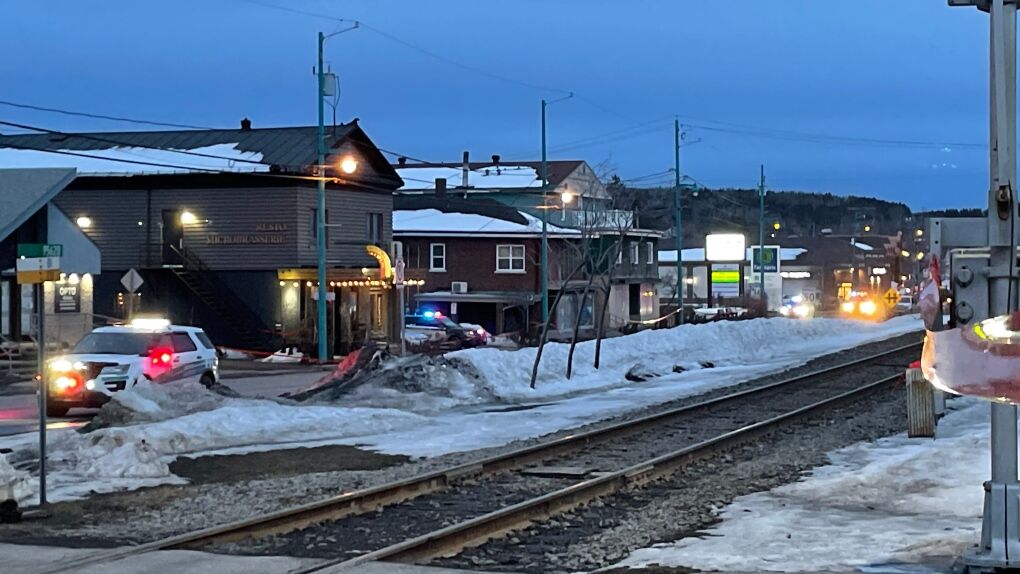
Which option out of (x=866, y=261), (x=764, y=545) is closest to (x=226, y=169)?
(x=764, y=545)

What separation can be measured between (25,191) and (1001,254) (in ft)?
118

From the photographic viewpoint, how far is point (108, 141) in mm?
56781

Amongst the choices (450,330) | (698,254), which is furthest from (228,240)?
(698,254)

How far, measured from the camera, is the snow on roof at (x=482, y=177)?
261ft

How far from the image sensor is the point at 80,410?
24828 mm

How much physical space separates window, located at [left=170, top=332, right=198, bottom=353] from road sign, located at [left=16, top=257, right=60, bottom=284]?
1134cm

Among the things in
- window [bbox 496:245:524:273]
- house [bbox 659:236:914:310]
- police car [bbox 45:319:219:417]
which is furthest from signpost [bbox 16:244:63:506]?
house [bbox 659:236:914:310]

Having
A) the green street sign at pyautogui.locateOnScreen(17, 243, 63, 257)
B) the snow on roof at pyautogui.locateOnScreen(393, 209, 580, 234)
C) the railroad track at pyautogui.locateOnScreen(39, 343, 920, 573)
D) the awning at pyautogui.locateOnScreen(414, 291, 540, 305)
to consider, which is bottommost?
the railroad track at pyautogui.locateOnScreen(39, 343, 920, 573)

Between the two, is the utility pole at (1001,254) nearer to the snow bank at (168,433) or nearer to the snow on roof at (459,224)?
the snow bank at (168,433)

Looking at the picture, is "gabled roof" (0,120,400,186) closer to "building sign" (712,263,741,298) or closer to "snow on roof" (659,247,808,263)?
"building sign" (712,263,741,298)

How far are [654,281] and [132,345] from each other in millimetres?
57323

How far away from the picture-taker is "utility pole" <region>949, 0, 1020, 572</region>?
9352 millimetres

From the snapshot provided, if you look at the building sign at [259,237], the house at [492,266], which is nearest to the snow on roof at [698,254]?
the house at [492,266]

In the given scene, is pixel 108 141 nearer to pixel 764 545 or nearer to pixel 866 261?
pixel 764 545
